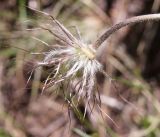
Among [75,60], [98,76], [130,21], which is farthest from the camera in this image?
[98,76]

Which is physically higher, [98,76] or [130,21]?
[130,21]

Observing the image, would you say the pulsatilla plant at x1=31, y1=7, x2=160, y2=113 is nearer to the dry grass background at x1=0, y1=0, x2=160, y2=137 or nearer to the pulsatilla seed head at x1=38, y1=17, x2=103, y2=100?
the pulsatilla seed head at x1=38, y1=17, x2=103, y2=100

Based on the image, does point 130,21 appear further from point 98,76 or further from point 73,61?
point 98,76

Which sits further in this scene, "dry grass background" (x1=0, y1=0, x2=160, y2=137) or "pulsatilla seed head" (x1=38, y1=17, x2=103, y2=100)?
"dry grass background" (x1=0, y1=0, x2=160, y2=137)

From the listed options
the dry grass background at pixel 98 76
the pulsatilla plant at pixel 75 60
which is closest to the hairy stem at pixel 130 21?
the pulsatilla plant at pixel 75 60

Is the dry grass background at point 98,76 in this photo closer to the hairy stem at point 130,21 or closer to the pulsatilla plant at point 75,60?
the pulsatilla plant at point 75,60

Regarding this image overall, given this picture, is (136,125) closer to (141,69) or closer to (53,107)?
(141,69)

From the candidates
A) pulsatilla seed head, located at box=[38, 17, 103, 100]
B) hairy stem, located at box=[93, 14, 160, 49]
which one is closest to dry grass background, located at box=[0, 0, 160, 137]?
pulsatilla seed head, located at box=[38, 17, 103, 100]

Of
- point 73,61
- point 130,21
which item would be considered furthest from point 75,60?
point 130,21

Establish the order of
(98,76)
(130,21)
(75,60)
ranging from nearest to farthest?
(130,21)
(75,60)
(98,76)

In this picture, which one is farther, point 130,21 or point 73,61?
point 73,61
